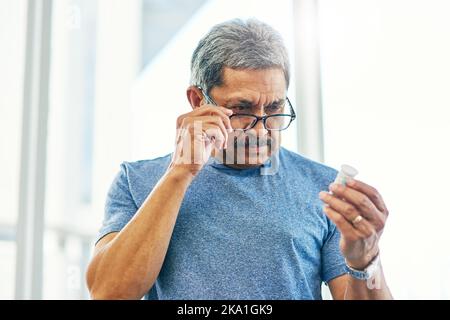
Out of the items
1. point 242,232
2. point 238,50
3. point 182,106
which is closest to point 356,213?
point 242,232

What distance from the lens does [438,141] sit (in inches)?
77.9

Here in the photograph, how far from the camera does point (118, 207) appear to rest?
129 centimetres

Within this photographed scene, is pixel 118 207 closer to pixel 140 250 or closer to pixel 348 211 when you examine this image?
pixel 140 250

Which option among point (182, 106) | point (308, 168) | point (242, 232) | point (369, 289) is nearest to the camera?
point (369, 289)

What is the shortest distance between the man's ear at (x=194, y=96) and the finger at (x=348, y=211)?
1.60 ft

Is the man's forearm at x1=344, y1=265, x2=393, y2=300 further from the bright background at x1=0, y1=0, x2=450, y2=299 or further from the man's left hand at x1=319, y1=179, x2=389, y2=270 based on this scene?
the bright background at x1=0, y1=0, x2=450, y2=299

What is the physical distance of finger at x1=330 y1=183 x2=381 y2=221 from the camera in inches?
38.9

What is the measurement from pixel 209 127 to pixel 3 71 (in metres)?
1.28

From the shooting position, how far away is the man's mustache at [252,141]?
51.8 inches

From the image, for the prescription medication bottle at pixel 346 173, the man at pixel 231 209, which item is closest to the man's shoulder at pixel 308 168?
the man at pixel 231 209

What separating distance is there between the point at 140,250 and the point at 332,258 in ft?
1.35

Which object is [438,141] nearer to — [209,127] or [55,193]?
[209,127]

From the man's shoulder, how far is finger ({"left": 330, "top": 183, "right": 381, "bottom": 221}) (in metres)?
0.37
